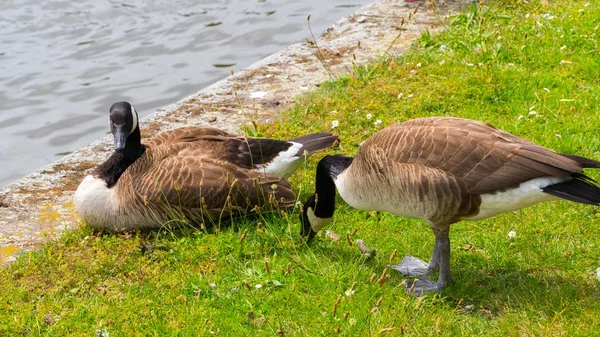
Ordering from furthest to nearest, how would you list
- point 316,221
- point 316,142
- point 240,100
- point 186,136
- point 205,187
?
point 240,100, point 186,136, point 316,142, point 205,187, point 316,221

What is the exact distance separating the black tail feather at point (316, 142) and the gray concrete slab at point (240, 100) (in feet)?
2.65

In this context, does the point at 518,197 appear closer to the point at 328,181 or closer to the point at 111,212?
the point at 328,181

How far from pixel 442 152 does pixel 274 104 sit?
144 inches

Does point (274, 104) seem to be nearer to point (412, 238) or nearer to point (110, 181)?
point (110, 181)

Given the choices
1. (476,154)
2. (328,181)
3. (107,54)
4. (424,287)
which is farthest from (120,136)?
(107,54)

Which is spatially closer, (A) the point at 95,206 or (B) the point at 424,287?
(B) the point at 424,287

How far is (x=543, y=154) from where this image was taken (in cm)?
430

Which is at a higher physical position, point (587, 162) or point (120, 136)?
point (587, 162)

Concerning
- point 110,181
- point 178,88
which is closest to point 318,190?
point 110,181

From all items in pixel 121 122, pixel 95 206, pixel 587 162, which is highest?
pixel 587 162

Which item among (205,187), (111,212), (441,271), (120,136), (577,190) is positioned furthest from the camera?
(120,136)

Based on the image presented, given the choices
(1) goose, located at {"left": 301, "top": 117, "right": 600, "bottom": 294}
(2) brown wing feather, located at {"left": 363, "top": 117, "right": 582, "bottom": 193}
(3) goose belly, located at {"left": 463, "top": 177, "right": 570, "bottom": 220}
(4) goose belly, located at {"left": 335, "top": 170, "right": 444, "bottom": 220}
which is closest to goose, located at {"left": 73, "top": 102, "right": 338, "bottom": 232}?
(4) goose belly, located at {"left": 335, "top": 170, "right": 444, "bottom": 220}

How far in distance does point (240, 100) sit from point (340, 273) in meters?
3.70

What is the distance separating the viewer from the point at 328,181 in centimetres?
523
